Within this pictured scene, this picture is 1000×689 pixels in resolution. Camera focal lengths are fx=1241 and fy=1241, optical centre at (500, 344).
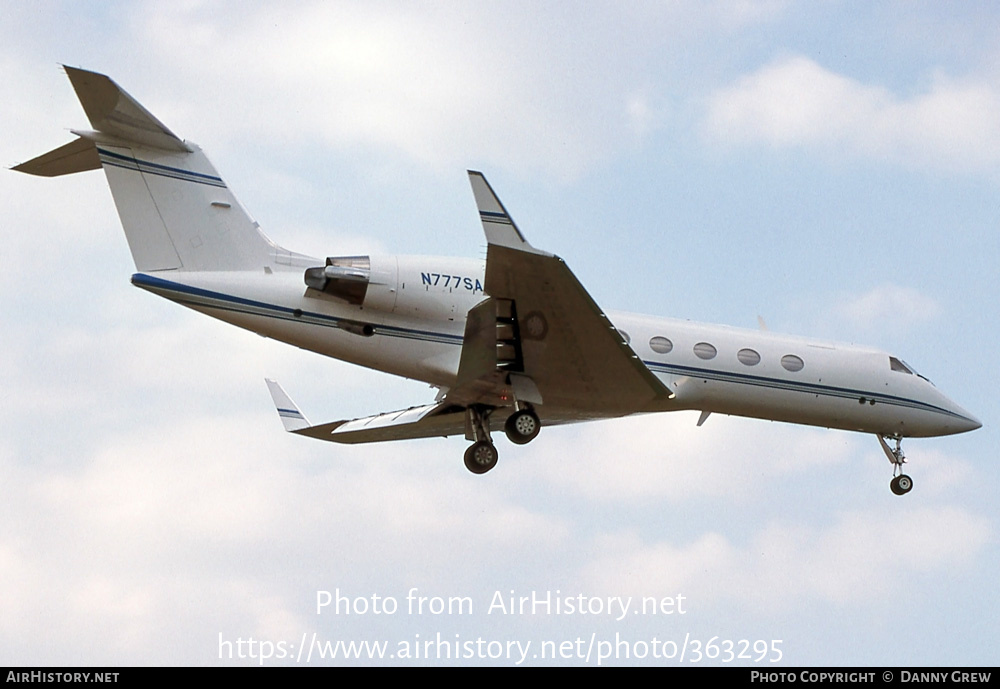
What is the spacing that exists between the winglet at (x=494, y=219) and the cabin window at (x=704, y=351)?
4.97 metres

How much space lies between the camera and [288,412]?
22547mm

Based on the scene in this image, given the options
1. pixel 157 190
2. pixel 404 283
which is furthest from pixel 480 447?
pixel 157 190

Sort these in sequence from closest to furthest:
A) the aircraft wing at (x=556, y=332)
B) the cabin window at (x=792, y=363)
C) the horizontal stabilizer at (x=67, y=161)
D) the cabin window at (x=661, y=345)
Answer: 1. the aircraft wing at (x=556, y=332)
2. the horizontal stabilizer at (x=67, y=161)
3. the cabin window at (x=661, y=345)
4. the cabin window at (x=792, y=363)

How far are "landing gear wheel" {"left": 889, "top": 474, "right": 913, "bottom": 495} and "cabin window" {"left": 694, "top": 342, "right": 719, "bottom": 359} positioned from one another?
14.6ft

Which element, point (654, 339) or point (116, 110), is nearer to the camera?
point (116, 110)

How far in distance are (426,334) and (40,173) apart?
5.96 meters

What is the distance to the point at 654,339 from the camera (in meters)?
19.8

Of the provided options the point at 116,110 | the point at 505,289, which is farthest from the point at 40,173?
the point at 505,289

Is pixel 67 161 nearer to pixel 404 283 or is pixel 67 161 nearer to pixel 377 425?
pixel 404 283

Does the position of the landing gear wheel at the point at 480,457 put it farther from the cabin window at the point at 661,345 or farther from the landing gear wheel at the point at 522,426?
the cabin window at the point at 661,345

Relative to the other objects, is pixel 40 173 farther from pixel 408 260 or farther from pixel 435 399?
pixel 435 399

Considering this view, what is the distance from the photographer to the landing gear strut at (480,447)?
19.6 metres

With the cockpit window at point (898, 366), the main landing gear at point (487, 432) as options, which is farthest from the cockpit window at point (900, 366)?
the main landing gear at point (487, 432)

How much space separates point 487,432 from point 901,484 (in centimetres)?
751
